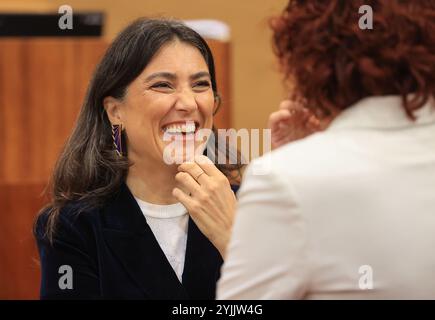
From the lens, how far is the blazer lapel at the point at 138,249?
65.7 inches

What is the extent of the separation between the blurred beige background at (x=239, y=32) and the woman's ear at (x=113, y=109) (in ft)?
8.69

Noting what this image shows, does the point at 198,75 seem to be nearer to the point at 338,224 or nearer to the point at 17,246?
the point at 338,224

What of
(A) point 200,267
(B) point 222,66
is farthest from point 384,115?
(B) point 222,66

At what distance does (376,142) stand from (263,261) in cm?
24

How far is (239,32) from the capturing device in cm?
459

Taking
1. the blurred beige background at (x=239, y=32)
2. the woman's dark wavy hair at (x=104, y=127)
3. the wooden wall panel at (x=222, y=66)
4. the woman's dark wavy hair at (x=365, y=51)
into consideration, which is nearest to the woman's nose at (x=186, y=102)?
the woman's dark wavy hair at (x=104, y=127)

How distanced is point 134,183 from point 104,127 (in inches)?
7.8

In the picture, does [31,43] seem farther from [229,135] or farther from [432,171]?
[432,171]

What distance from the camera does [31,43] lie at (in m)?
3.13

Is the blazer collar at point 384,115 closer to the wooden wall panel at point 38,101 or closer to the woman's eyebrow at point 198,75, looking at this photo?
the woman's eyebrow at point 198,75
